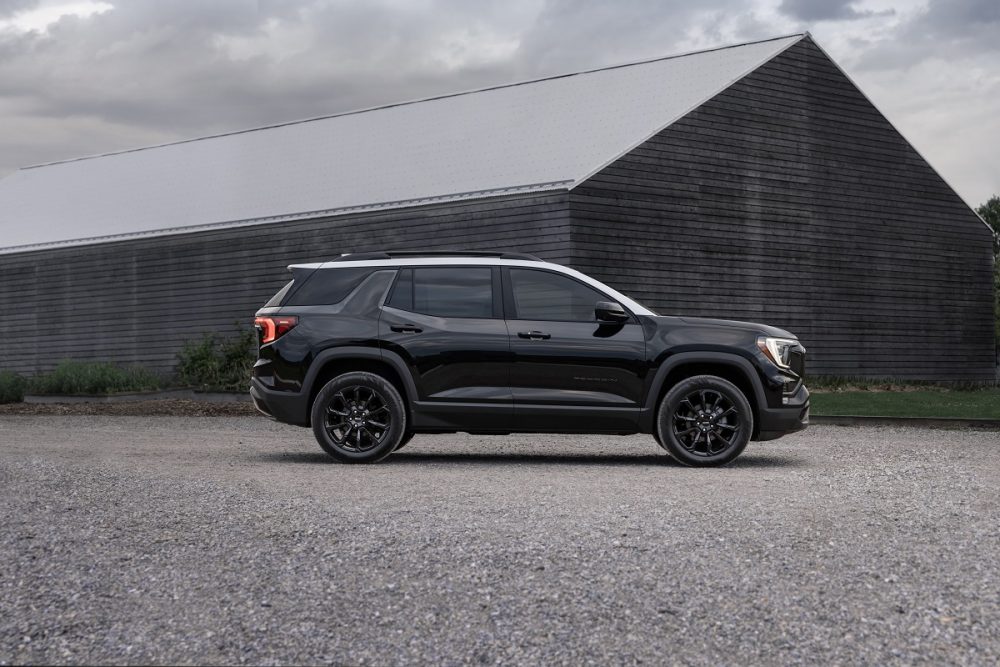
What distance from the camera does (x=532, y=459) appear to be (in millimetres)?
11023

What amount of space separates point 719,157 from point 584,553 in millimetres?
19501

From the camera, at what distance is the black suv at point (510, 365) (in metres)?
10.0

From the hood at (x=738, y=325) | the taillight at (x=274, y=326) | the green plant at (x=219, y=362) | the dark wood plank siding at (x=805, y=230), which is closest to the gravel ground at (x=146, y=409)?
the green plant at (x=219, y=362)

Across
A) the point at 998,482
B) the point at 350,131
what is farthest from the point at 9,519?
the point at 350,131

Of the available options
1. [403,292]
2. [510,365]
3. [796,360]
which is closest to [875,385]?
[796,360]

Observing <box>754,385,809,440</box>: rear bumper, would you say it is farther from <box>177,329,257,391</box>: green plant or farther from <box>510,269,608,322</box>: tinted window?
<box>177,329,257,391</box>: green plant

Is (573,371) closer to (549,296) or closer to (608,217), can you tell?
(549,296)

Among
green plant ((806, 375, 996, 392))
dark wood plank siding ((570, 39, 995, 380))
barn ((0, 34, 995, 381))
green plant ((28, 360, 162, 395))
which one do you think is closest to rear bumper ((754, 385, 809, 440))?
barn ((0, 34, 995, 381))

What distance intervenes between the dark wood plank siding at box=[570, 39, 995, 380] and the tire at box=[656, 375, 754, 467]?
12132mm

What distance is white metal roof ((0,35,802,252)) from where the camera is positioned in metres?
23.9

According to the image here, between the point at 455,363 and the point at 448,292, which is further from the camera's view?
the point at 448,292

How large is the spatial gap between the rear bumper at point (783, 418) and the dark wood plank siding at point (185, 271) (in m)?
11.9

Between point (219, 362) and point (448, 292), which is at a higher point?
point (448, 292)

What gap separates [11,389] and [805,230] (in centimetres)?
1800
